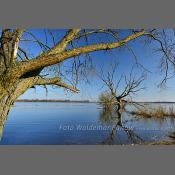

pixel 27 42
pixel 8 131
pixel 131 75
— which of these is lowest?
pixel 8 131

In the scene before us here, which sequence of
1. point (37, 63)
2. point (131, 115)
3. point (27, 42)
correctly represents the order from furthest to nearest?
point (131, 115), point (27, 42), point (37, 63)

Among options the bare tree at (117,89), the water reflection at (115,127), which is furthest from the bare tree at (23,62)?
the water reflection at (115,127)

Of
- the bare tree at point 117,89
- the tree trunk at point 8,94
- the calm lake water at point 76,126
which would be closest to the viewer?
the tree trunk at point 8,94

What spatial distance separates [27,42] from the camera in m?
5.74

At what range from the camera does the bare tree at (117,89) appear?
611cm

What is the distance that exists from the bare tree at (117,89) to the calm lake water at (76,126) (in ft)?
0.58

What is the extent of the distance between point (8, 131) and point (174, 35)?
330 cm

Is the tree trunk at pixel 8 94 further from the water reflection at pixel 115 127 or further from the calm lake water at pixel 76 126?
the water reflection at pixel 115 127

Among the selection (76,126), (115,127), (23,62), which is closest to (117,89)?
(115,127)

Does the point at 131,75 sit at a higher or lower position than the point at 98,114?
higher

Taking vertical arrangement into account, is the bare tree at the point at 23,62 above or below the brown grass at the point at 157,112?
above

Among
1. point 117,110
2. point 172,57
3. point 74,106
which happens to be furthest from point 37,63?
point 172,57

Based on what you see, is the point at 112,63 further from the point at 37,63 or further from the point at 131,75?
the point at 37,63

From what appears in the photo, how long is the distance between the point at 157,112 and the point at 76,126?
1473 mm
